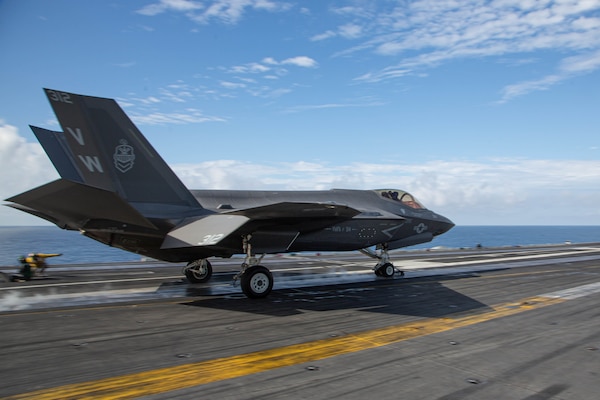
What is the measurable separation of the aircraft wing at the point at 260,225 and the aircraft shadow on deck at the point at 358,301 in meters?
1.70

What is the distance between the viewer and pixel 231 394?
5371 mm

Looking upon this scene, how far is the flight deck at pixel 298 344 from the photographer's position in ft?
18.6

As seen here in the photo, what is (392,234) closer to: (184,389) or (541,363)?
(541,363)

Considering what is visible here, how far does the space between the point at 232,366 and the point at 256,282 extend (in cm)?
668

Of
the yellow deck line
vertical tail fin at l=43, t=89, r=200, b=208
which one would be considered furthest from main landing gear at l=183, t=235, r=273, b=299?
the yellow deck line

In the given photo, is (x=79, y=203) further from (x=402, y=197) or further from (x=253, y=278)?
(x=402, y=197)

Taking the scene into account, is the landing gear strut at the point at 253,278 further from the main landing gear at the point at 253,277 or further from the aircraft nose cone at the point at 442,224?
the aircraft nose cone at the point at 442,224

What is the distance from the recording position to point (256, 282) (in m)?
13.1

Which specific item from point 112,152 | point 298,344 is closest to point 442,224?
point 298,344

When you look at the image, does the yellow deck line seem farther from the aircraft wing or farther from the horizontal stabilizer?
the horizontal stabilizer

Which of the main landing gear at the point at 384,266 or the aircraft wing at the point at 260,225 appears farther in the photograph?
the main landing gear at the point at 384,266

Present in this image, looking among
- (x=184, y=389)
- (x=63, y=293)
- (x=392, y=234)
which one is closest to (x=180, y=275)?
(x=63, y=293)

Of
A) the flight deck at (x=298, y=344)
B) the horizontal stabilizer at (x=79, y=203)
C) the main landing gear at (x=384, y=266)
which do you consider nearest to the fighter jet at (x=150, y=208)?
the horizontal stabilizer at (x=79, y=203)

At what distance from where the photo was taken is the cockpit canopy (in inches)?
774
